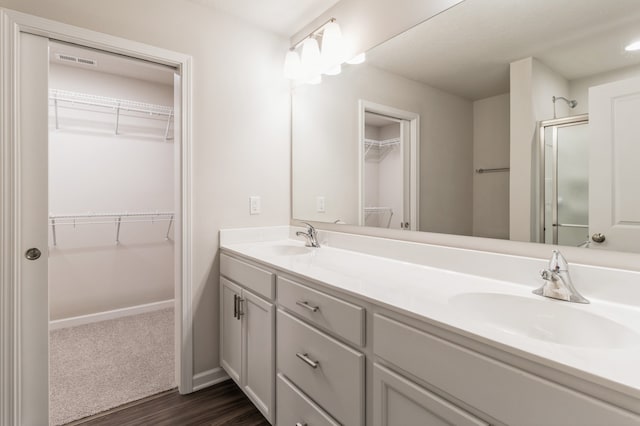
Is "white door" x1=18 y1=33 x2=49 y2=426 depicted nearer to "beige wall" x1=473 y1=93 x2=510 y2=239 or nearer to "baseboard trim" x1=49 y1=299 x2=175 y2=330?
"baseboard trim" x1=49 y1=299 x2=175 y2=330

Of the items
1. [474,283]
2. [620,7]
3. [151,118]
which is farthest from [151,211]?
[620,7]

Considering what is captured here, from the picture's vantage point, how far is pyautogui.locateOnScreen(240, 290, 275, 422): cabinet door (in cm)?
151

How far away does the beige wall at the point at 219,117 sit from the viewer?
6.10 ft

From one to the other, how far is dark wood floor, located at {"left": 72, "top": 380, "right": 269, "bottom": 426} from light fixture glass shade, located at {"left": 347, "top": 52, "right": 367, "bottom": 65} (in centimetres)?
199

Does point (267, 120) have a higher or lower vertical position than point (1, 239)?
higher

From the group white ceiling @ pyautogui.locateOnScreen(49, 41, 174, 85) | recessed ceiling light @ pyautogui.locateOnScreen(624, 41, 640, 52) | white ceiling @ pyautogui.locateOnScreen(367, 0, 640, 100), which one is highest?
white ceiling @ pyautogui.locateOnScreen(49, 41, 174, 85)

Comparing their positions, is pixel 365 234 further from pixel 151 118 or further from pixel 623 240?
pixel 151 118

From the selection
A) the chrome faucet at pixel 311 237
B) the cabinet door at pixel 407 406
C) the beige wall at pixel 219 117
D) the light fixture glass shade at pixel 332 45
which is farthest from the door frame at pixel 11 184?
the cabinet door at pixel 407 406

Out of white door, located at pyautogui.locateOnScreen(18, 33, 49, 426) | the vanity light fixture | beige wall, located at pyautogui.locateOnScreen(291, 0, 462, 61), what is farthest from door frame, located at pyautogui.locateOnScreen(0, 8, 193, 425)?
beige wall, located at pyautogui.locateOnScreen(291, 0, 462, 61)

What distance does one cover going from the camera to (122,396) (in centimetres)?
189

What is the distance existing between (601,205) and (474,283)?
1.51ft

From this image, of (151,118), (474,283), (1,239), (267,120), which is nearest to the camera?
(474,283)

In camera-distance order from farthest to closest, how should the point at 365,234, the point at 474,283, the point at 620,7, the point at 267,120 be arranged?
1. the point at 267,120
2. the point at 365,234
3. the point at 474,283
4. the point at 620,7

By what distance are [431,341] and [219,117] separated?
1753 millimetres
